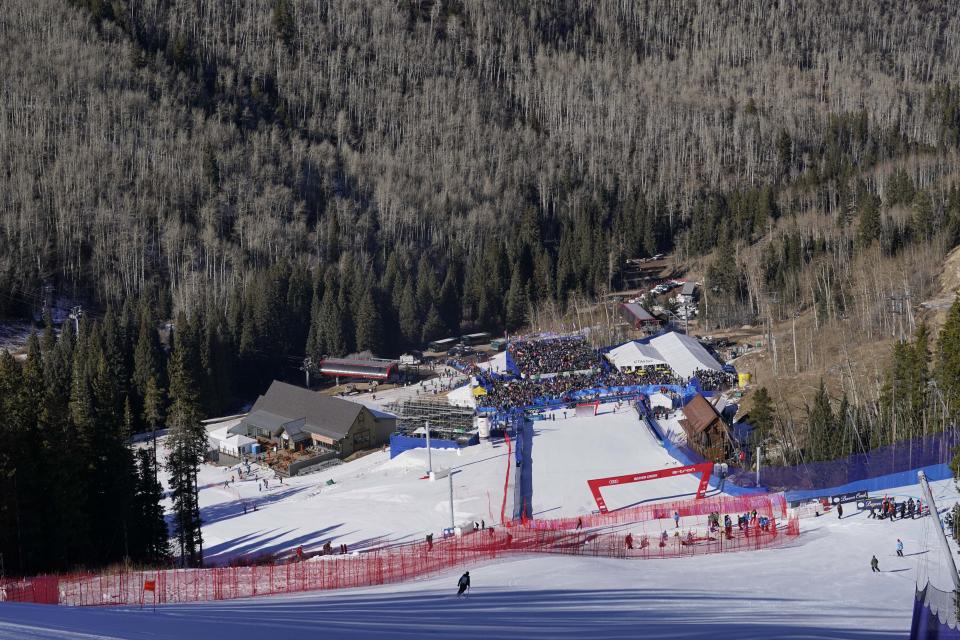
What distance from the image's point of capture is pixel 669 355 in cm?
4503

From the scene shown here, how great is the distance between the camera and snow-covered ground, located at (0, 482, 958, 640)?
10773 millimetres

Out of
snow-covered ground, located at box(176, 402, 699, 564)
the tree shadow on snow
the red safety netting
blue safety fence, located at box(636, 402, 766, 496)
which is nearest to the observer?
the tree shadow on snow

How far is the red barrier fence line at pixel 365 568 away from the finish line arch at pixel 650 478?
235cm

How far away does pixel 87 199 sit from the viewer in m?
66.8

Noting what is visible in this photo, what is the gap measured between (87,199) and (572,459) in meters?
51.7

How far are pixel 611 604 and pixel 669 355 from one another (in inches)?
1269

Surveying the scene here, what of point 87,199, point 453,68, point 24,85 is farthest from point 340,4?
point 87,199

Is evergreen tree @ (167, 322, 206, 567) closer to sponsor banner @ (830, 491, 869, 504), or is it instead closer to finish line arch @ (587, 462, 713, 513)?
finish line arch @ (587, 462, 713, 513)

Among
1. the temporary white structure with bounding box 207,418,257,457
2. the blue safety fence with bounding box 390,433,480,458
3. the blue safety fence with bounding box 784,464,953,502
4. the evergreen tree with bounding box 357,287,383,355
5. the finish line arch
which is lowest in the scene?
the blue safety fence with bounding box 784,464,953,502

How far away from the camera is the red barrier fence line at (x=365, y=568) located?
1539cm

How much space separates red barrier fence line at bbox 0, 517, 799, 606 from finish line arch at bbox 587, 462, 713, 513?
235 centimetres

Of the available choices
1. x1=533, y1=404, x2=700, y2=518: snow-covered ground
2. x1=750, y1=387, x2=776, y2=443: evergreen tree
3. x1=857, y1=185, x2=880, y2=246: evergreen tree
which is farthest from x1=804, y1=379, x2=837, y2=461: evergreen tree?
x1=857, y1=185, x2=880, y2=246: evergreen tree

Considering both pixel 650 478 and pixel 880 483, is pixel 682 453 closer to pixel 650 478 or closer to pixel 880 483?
pixel 650 478

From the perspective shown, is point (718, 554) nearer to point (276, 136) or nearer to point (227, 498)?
point (227, 498)
